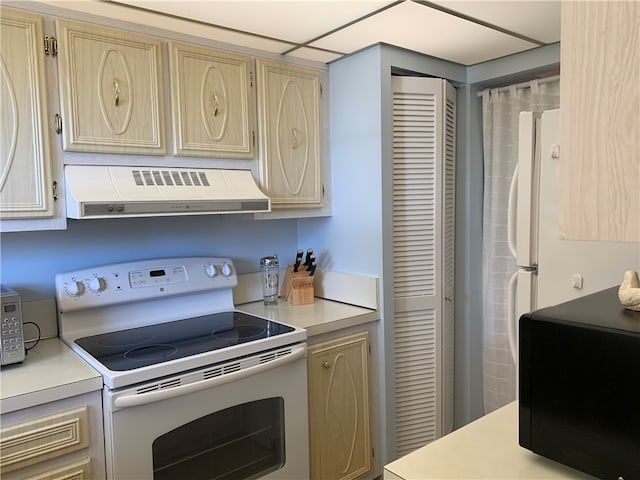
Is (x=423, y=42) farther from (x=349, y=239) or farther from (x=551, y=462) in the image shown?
(x=551, y=462)

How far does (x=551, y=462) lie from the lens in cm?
107

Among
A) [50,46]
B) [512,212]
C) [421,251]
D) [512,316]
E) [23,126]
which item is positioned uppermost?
[50,46]

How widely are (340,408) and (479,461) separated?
1.22 metres

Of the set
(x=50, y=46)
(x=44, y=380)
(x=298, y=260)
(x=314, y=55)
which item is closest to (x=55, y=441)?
(x=44, y=380)

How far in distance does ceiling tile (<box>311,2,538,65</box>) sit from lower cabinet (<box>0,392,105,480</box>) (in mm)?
1675

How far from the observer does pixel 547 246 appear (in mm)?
1783

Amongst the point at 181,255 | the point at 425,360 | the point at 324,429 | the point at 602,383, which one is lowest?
the point at 324,429

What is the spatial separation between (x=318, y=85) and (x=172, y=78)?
2.49 ft

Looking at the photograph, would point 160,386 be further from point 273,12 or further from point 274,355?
point 273,12

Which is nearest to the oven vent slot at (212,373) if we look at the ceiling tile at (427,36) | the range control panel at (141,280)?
the range control panel at (141,280)

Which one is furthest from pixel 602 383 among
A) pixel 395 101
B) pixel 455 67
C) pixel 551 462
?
pixel 455 67

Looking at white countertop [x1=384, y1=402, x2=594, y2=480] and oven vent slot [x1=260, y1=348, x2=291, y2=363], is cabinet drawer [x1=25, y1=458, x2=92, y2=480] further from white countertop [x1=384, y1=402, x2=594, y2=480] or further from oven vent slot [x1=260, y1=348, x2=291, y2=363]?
white countertop [x1=384, y1=402, x2=594, y2=480]

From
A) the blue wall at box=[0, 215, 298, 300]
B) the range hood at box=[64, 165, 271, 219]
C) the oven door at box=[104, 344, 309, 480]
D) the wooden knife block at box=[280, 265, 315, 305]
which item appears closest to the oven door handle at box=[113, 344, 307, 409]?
the oven door at box=[104, 344, 309, 480]

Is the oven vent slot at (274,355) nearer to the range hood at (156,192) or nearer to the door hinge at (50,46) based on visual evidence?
the range hood at (156,192)
